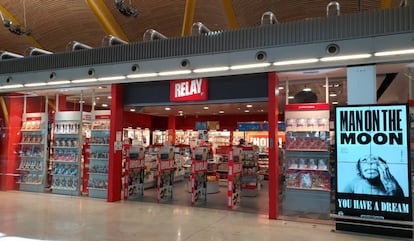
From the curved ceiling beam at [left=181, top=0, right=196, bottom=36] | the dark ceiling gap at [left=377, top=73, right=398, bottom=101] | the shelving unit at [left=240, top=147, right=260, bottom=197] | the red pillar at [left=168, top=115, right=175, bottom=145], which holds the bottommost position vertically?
the shelving unit at [left=240, top=147, right=260, bottom=197]

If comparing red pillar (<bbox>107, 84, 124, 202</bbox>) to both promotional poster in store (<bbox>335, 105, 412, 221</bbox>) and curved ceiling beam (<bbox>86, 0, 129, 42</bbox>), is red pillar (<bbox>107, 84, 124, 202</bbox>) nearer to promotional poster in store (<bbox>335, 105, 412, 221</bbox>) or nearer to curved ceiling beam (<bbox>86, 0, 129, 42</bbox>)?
curved ceiling beam (<bbox>86, 0, 129, 42</bbox>)

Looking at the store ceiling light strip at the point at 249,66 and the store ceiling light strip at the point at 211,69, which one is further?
the store ceiling light strip at the point at 211,69

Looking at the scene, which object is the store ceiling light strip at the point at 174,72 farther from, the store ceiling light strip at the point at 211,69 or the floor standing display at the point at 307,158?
the floor standing display at the point at 307,158

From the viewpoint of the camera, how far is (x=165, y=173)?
8531 mm

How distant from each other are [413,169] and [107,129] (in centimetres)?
728

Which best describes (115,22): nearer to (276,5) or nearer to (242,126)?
(276,5)

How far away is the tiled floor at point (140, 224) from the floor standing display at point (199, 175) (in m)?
0.67

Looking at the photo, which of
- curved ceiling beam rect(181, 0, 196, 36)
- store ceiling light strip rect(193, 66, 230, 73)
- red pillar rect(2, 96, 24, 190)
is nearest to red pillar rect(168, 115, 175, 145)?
red pillar rect(2, 96, 24, 190)

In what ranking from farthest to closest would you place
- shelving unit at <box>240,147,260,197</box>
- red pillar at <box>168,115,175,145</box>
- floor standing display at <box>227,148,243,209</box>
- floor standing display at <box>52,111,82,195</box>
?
red pillar at <box>168,115,175,145</box> → shelving unit at <box>240,147,260,197</box> → floor standing display at <box>52,111,82,195</box> → floor standing display at <box>227,148,243,209</box>

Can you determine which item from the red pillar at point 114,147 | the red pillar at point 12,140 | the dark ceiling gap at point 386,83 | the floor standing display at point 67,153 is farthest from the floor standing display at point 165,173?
the dark ceiling gap at point 386,83

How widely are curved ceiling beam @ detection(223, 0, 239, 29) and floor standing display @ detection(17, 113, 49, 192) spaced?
22.3ft

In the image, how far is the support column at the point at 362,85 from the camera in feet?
18.8

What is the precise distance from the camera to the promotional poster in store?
16.4ft

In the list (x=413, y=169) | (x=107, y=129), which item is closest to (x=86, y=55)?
(x=107, y=129)
